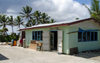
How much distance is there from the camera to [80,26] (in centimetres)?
1189

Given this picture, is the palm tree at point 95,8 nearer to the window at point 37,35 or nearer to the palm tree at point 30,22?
the window at point 37,35

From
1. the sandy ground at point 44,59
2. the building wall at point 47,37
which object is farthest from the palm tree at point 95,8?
the sandy ground at point 44,59

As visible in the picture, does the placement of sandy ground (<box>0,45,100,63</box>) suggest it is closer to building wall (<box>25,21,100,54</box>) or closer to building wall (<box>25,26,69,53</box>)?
building wall (<box>25,26,69,53</box>)

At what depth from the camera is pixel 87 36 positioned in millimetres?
12781

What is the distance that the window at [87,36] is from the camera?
12.1 meters

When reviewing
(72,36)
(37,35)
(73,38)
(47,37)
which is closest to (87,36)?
(73,38)

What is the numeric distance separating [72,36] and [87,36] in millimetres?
2383

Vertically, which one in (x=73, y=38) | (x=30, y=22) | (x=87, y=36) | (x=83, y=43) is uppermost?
(x=30, y=22)

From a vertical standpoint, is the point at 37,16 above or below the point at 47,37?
above

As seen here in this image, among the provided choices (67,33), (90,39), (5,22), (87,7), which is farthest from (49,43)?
(5,22)

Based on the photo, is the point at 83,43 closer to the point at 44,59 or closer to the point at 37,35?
the point at 44,59

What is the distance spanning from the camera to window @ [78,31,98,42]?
1213cm

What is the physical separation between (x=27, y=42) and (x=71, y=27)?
26.7ft

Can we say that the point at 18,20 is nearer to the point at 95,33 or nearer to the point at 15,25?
the point at 15,25
